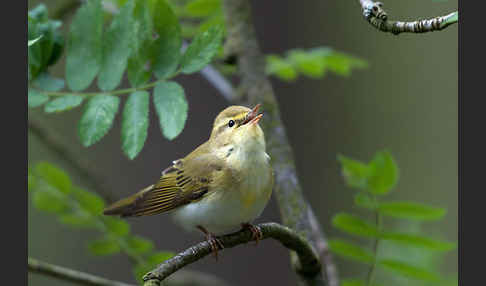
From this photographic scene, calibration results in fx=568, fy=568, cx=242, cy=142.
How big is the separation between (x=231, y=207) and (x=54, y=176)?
1.13m

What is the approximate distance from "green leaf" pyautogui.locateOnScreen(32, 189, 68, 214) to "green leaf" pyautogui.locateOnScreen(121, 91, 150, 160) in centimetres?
103

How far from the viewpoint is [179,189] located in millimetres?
2705

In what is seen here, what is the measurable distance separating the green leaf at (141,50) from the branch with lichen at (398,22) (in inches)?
38.6

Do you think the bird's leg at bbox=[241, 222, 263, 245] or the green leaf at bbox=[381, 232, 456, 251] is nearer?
the bird's leg at bbox=[241, 222, 263, 245]

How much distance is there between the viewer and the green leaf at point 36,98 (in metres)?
2.53

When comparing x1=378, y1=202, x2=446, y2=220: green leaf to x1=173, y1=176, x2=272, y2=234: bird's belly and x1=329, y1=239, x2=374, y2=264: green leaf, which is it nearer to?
x1=329, y1=239, x2=374, y2=264: green leaf

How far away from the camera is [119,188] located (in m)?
6.50

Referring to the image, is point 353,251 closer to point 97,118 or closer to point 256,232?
point 256,232

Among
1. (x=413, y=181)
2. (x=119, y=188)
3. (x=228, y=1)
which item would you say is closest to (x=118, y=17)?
(x=228, y=1)

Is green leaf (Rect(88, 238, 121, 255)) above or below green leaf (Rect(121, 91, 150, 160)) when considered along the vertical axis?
below

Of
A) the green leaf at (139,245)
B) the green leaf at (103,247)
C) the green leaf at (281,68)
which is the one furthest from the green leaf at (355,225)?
the green leaf at (281,68)

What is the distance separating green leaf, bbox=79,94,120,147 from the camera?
2.30 meters

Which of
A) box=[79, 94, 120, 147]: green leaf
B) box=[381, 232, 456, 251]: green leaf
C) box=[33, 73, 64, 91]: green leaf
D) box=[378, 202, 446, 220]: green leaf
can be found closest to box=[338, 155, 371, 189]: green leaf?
box=[378, 202, 446, 220]: green leaf

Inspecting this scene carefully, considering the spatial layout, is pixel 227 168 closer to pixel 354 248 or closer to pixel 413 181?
pixel 354 248
